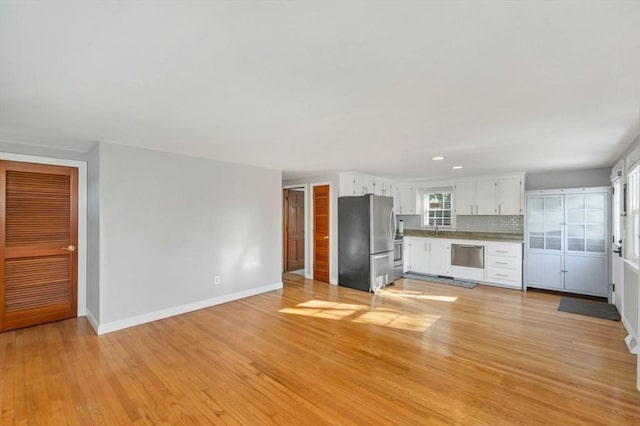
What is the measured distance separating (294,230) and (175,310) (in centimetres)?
375

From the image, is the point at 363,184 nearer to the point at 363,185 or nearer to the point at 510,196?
the point at 363,185

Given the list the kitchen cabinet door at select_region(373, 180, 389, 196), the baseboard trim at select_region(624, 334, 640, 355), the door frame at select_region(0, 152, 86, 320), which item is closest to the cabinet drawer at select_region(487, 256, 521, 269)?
the baseboard trim at select_region(624, 334, 640, 355)

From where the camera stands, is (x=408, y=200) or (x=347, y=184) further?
(x=408, y=200)

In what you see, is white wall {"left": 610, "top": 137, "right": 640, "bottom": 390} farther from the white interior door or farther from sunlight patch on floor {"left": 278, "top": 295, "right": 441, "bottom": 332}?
sunlight patch on floor {"left": 278, "top": 295, "right": 441, "bottom": 332}

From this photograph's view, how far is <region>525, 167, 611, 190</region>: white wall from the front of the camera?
526cm

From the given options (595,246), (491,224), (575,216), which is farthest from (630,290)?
(491,224)

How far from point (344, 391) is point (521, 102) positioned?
2.58 meters

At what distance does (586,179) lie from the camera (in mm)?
5395

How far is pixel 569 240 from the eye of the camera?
17.0 ft

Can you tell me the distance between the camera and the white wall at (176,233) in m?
3.54

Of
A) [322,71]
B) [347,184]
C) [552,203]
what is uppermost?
[322,71]

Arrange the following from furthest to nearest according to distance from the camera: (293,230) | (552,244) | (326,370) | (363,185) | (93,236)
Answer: (293,230)
(363,185)
(552,244)
(93,236)
(326,370)

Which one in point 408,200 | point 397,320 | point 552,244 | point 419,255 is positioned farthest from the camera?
point 408,200

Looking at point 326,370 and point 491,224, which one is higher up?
point 491,224
